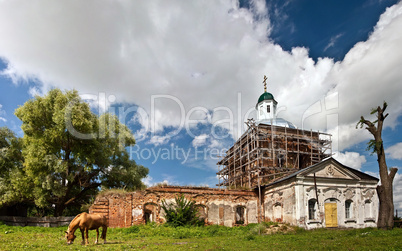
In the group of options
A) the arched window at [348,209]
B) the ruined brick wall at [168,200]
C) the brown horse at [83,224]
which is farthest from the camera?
the arched window at [348,209]

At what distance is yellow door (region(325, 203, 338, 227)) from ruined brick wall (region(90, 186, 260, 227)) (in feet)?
17.0

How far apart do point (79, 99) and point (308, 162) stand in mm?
24448

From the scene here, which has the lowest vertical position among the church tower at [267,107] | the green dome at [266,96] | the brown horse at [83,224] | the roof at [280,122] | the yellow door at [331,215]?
the yellow door at [331,215]

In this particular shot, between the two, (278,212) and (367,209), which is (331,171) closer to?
(367,209)

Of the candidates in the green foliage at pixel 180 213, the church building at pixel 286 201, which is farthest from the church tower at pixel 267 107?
the green foliage at pixel 180 213

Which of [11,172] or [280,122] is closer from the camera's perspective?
[11,172]

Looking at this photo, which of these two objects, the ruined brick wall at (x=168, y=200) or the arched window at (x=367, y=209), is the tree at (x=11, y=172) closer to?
the ruined brick wall at (x=168, y=200)

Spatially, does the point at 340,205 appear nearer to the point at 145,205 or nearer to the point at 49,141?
the point at 145,205

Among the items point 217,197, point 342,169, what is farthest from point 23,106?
point 342,169

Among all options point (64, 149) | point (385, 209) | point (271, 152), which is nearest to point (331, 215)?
point (385, 209)

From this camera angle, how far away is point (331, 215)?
19.9m

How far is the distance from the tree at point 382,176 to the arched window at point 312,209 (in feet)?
13.3

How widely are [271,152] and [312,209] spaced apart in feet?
31.2

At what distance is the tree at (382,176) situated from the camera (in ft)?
60.9
